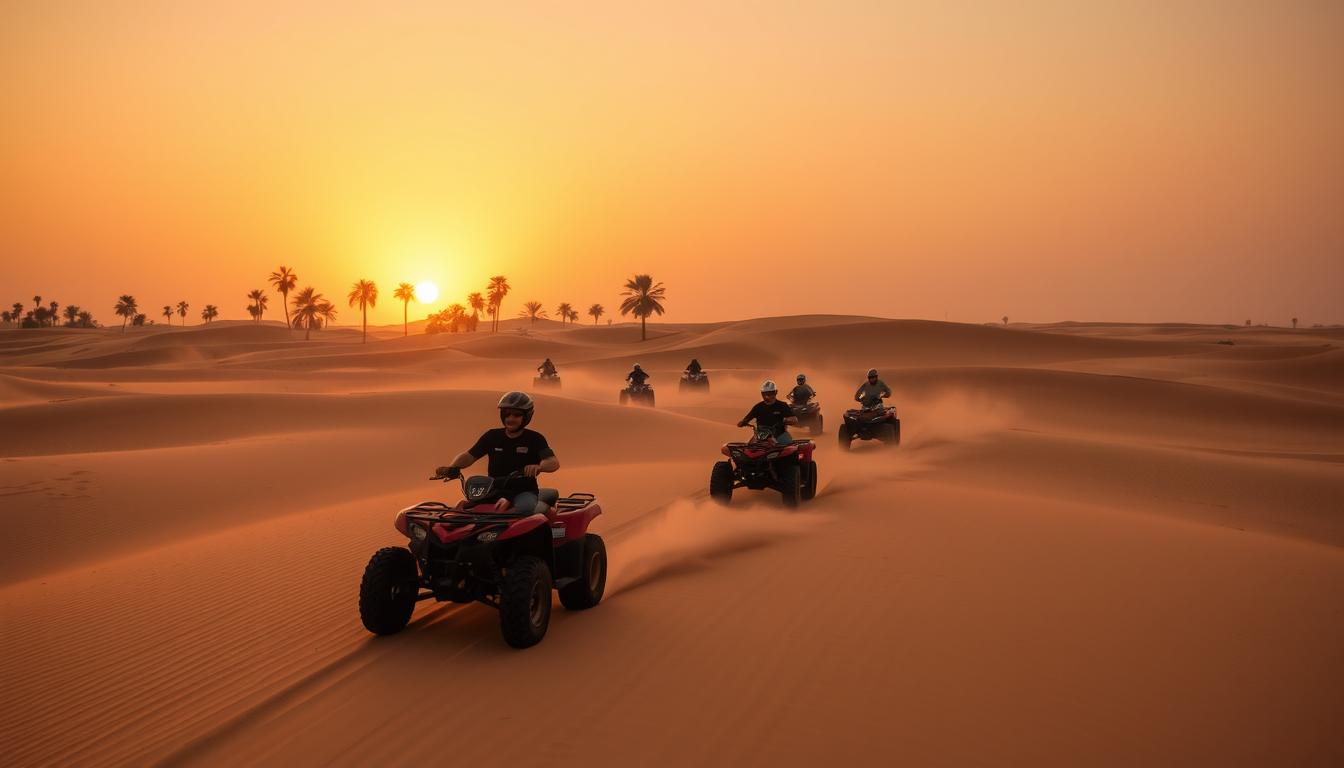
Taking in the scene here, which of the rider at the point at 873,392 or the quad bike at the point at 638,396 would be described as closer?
the rider at the point at 873,392

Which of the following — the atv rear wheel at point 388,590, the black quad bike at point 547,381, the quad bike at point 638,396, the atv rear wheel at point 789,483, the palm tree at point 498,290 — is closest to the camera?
the atv rear wheel at point 388,590

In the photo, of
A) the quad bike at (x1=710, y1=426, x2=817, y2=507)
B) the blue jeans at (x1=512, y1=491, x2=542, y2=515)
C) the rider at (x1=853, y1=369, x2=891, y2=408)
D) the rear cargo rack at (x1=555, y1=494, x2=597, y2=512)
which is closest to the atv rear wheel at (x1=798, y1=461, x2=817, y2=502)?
the quad bike at (x1=710, y1=426, x2=817, y2=507)

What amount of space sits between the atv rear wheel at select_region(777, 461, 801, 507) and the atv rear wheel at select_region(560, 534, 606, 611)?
16.2ft

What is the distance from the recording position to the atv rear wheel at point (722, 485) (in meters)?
12.0

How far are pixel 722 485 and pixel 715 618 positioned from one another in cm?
533

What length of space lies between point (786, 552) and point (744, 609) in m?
2.04

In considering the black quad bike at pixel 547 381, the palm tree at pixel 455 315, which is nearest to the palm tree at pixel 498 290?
the palm tree at pixel 455 315

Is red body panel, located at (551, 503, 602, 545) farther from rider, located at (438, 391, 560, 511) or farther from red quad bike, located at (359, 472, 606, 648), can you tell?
rider, located at (438, 391, 560, 511)

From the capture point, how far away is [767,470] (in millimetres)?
11781

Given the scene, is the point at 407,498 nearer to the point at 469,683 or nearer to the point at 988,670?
the point at 469,683

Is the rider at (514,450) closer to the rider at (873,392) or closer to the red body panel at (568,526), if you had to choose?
the red body panel at (568,526)

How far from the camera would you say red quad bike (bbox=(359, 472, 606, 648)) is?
5.96 m

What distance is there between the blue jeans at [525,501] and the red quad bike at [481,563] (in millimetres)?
32

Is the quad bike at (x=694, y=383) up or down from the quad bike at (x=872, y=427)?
up
